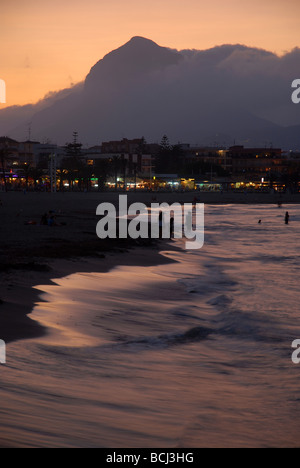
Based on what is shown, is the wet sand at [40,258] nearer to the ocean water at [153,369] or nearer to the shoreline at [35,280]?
the shoreline at [35,280]

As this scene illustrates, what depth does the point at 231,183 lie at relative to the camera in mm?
174375

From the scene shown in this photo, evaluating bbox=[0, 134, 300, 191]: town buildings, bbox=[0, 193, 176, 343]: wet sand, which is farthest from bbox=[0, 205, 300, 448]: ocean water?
bbox=[0, 134, 300, 191]: town buildings

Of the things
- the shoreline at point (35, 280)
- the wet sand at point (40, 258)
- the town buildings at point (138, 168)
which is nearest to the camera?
the shoreline at point (35, 280)

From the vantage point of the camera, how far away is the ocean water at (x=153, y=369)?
7.75 m

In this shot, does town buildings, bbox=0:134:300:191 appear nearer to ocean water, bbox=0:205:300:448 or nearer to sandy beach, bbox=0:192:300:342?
sandy beach, bbox=0:192:300:342

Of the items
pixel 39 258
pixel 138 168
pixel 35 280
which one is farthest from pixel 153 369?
pixel 138 168

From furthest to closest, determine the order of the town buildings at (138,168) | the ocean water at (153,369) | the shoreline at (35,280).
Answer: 1. the town buildings at (138,168)
2. the shoreline at (35,280)
3. the ocean water at (153,369)

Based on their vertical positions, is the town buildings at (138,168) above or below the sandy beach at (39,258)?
above

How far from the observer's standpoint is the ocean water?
7746 mm

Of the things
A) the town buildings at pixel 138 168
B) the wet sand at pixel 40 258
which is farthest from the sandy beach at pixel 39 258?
the town buildings at pixel 138 168

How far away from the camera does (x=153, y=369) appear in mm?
10453
